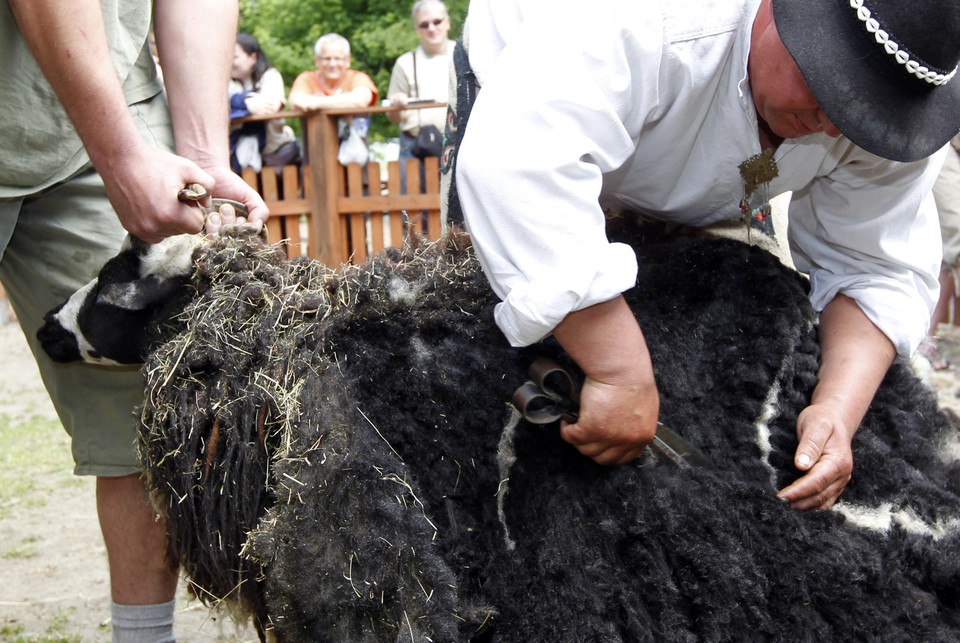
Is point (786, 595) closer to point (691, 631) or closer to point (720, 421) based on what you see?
point (691, 631)

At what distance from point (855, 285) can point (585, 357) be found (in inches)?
30.8

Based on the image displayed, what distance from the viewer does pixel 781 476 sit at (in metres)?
1.88

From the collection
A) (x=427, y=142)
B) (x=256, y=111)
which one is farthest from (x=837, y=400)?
(x=256, y=111)

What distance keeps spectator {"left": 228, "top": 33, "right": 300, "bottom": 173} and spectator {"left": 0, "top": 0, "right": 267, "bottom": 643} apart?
5.33 meters

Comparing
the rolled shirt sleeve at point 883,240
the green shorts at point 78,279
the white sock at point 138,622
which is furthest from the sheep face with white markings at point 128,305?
the rolled shirt sleeve at point 883,240

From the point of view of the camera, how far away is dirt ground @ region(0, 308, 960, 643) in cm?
305

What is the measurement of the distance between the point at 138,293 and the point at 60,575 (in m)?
2.08

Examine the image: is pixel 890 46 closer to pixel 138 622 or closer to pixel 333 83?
pixel 138 622

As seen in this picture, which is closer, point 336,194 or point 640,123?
point 640,123

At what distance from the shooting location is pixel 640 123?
1.77 metres

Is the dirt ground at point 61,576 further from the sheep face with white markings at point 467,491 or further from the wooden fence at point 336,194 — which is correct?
the wooden fence at point 336,194

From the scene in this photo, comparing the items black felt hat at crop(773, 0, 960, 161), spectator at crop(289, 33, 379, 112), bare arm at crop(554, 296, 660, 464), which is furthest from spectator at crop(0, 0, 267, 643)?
spectator at crop(289, 33, 379, 112)

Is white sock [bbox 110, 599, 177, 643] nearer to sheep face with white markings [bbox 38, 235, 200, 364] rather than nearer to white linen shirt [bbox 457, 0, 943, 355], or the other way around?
sheep face with white markings [bbox 38, 235, 200, 364]

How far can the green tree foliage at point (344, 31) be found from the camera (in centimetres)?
1739
